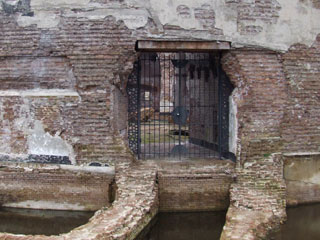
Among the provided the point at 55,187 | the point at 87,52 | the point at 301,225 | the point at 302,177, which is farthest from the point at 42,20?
the point at 301,225

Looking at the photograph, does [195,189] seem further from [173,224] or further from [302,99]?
[302,99]

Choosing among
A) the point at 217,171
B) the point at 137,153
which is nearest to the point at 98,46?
the point at 137,153

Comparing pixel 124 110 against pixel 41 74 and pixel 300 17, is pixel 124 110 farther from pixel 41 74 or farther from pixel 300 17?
pixel 300 17

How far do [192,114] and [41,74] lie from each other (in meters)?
4.72

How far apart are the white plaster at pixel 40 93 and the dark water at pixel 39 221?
6.77 feet

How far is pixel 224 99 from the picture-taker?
6.66 m

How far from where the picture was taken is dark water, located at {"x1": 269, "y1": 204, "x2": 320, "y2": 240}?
16.8 ft

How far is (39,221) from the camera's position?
5812 millimetres

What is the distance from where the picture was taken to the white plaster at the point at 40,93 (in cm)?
600

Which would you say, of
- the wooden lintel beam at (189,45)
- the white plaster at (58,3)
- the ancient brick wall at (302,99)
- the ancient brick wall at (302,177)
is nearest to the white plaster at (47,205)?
the wooden lintel beam at (189,45)

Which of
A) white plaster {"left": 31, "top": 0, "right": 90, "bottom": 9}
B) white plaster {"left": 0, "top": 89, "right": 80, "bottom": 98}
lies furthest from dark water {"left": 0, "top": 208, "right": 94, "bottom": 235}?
white plaster {"left": 31, "top": 0, "right": 90, "bottom": 9}

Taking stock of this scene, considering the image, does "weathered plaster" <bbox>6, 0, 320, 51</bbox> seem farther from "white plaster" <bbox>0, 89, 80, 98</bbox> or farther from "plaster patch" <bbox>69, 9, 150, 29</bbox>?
"white plaster" <bbox>0, 89, 80, 98</bbox>

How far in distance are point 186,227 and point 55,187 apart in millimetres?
2410

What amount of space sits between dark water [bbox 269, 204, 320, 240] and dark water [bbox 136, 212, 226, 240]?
3.19 feet
